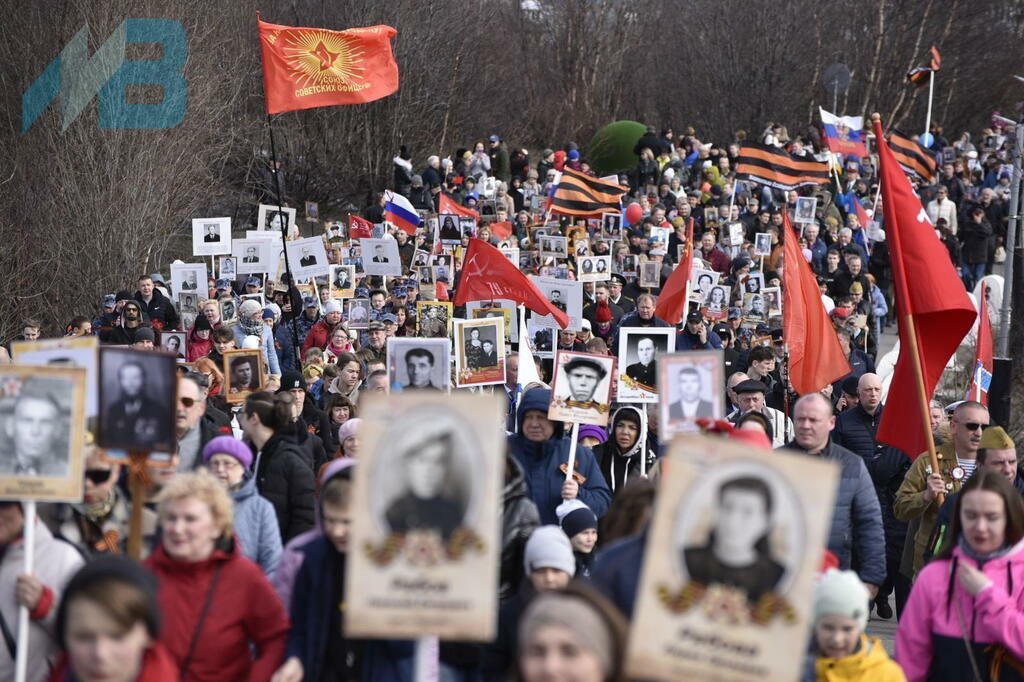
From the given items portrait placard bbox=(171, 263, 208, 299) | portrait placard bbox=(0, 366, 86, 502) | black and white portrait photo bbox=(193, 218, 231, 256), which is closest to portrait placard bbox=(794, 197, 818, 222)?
black and white portrait photo bbox=(193, 218, 231, 256)

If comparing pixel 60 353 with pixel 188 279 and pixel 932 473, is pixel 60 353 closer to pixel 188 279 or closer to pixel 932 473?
pixel 932 473

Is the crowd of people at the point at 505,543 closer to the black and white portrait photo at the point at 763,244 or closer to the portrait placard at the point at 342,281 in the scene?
the portrait placard at the point at 342,281

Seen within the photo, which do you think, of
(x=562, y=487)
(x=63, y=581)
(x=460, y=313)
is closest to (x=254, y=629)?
(x=63, y=581)

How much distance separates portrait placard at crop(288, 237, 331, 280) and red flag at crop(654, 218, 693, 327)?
165 inches

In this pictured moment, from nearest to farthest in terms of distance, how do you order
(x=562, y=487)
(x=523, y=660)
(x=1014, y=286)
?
(x=523, y=660)
(x=562, y=487)
(x=1014, y=286)

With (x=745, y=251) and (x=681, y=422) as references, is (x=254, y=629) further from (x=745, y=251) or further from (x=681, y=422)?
(x=745, y=251)

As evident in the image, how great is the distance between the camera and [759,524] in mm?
3666

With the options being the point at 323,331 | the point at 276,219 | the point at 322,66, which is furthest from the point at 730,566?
the point at 276,219

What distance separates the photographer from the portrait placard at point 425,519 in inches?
152

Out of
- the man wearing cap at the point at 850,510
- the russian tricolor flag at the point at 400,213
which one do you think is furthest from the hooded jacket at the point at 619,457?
the russian tricolor flag at the point at 400,213

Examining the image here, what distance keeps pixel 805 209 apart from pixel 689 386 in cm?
1786

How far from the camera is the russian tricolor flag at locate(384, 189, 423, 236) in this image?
68.7 feet

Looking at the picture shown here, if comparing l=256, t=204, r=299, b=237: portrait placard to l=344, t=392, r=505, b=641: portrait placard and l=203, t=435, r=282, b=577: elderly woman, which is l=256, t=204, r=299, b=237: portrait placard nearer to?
l=203, t=435, r=282, b=577: elderly woman

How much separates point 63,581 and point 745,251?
18.3 m
